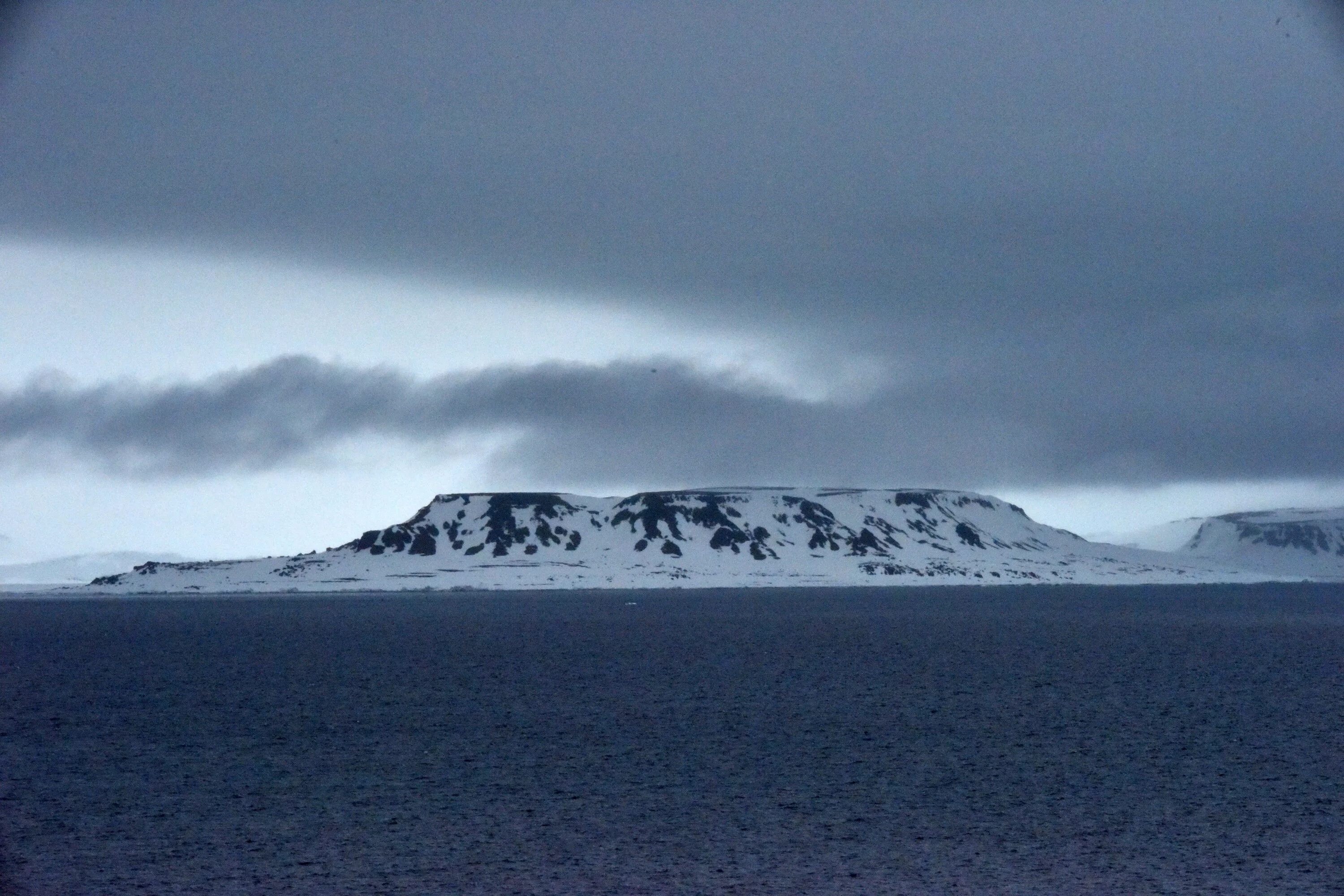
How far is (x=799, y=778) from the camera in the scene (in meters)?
34.1

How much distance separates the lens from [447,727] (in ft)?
147

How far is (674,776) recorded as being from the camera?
113 ft

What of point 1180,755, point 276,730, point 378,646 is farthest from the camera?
point 378,646

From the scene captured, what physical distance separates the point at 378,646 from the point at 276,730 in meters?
50.7

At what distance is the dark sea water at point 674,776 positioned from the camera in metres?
24.2

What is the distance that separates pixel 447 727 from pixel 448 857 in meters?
19.9

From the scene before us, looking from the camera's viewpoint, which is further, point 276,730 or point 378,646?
point 378,646

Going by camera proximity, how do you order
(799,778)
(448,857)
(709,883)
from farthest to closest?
(799,778), (448,857), (709,883)

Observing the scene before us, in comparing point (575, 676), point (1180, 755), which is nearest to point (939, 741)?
point (1180, 755)

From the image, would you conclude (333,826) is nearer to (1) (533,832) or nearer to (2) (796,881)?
(1) (533,832)

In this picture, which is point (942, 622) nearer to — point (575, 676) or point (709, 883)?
point (575, 676)

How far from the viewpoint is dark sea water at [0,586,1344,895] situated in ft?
79.4

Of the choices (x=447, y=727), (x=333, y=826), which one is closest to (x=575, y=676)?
(x=447, y=727)

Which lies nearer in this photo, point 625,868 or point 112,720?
point 625,868
